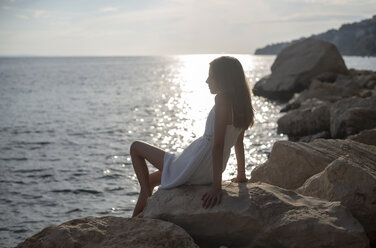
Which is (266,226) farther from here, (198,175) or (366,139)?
(366,139)

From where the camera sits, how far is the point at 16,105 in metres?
31.6

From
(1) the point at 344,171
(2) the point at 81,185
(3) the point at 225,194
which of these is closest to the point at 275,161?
(1) the point at 344,171

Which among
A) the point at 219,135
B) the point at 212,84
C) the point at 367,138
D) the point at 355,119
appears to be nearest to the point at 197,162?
the point at 219,135

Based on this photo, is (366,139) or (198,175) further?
(366,139)

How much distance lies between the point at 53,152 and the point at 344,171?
12.5m

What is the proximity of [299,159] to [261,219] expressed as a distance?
2077 mm

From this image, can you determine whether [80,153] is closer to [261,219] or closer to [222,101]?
[222,101]

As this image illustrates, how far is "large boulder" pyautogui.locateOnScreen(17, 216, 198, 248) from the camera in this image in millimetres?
3877

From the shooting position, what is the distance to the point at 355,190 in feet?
15.0

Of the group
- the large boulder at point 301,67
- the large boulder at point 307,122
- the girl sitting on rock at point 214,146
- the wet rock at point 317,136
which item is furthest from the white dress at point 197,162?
the large boulder at point 301,67

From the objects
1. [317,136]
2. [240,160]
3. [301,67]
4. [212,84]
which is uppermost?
[212,84]

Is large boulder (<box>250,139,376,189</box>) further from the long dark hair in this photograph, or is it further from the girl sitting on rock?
the long dark hair

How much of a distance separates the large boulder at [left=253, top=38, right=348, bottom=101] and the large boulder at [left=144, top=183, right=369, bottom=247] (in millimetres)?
25652

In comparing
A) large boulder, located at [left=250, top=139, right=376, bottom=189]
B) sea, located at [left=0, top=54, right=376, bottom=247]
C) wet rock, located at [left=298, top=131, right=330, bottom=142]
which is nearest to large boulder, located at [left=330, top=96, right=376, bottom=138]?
wet rock, located at [left=298, top=131, right=330, bottom=142]
